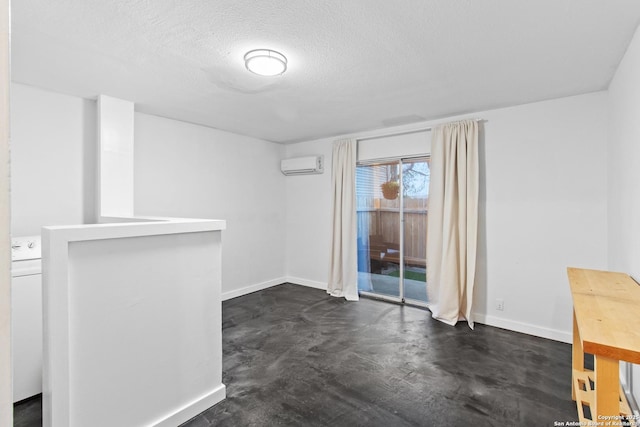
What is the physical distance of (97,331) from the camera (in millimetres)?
1597

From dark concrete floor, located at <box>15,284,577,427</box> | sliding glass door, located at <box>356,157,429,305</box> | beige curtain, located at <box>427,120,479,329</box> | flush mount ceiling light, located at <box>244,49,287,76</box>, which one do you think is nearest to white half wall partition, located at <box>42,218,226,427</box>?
dark concrete floor, located at <box>15,284,577,427</box>

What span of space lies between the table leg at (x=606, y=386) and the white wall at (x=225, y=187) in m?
3.91

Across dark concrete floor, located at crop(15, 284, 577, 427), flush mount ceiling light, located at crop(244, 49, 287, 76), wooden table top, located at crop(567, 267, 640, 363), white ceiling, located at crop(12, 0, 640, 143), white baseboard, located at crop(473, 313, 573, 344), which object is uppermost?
white ceiling, located at crop(12, 0, 640, 143)

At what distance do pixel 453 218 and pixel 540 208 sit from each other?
819 millimetres

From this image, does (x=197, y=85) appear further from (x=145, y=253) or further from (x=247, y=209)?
(x=247, y=209)

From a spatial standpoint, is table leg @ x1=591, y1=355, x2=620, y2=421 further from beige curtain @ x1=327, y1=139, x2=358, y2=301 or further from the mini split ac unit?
the mini split ac unit

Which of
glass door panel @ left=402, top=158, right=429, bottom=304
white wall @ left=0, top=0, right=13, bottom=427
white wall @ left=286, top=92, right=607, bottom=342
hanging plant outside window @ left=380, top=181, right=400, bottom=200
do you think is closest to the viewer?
white wall @ left=0, top=0, right=13, bottom=427

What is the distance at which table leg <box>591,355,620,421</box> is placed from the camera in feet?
3.67

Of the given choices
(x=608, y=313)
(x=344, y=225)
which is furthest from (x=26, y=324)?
(x=344, y=225)

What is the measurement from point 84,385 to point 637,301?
275 cm

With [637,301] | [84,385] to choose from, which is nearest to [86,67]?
[84,385]

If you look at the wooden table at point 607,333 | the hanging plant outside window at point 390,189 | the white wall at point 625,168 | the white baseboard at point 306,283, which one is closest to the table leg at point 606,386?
the wooden table at point 607,333

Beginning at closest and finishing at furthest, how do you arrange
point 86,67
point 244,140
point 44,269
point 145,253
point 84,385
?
point 44,269 < point 84,385 < point 145,253 < point 86,67 < point 244,140

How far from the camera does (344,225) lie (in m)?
4.54
